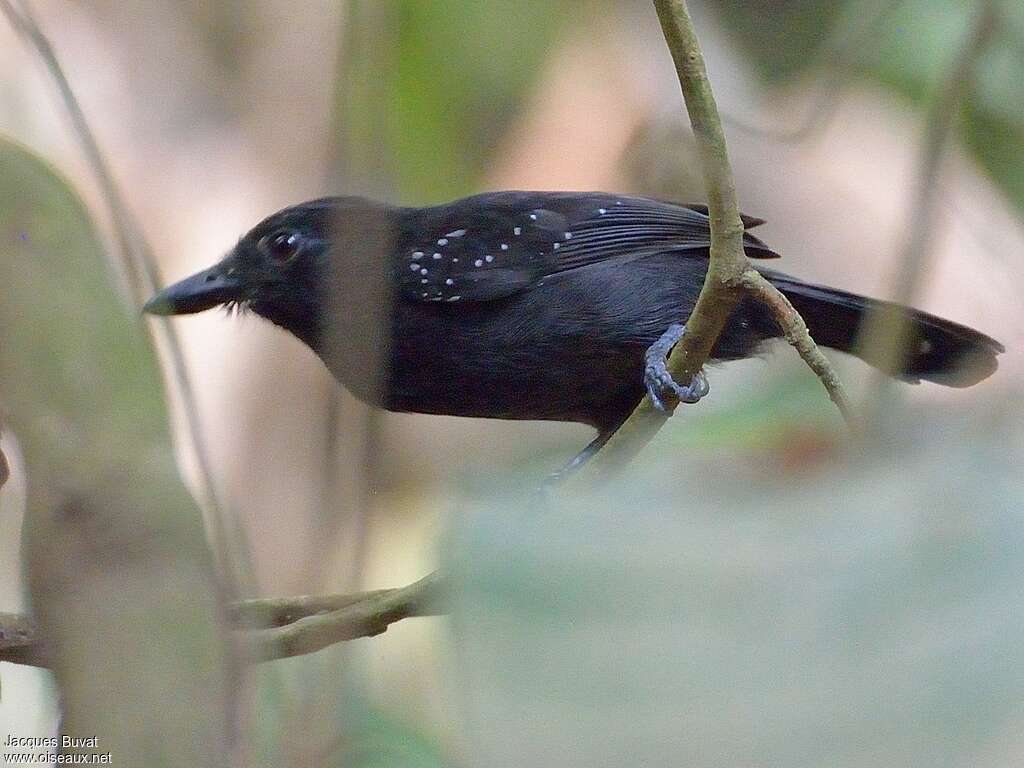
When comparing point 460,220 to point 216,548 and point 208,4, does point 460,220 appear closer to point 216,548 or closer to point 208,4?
point 216,548

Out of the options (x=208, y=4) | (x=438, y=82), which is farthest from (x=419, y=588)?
(x=208, y=4)

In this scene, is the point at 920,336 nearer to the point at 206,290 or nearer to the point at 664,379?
the point at 664,379

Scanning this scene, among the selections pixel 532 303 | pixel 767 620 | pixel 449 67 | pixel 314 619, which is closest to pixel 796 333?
pixel 314 619

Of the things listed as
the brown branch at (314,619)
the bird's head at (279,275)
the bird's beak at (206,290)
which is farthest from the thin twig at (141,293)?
the bird's head at (279,275)

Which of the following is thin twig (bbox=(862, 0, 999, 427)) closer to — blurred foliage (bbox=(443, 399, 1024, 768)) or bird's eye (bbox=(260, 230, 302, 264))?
blurred foliage (bbox=(443, 399, 1024, 768))

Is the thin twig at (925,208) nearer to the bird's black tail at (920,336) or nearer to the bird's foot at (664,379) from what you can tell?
the bird's foot at (664,379)

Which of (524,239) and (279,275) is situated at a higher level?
(524,239)

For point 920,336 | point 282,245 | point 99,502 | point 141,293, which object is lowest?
point 99,502
